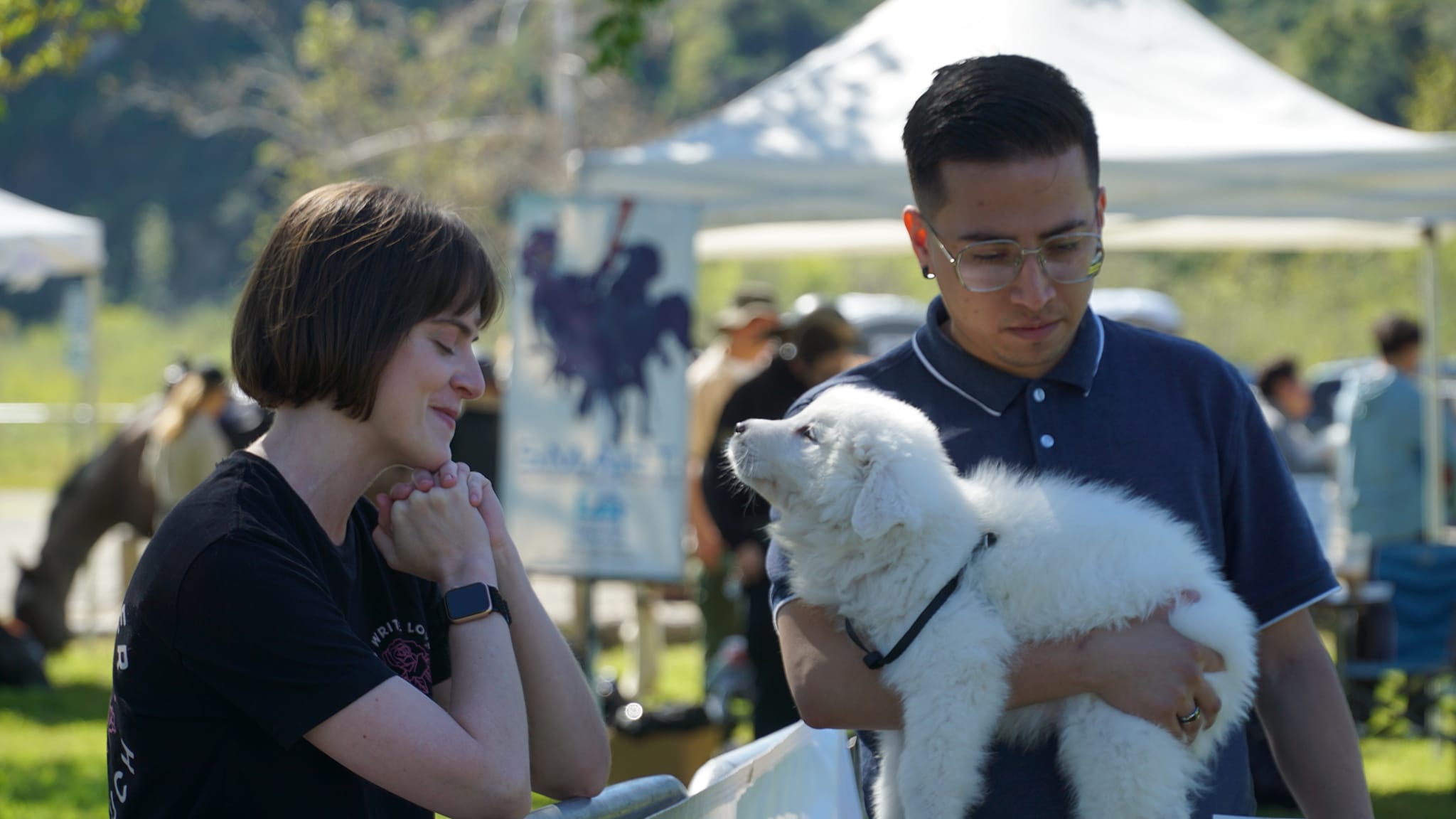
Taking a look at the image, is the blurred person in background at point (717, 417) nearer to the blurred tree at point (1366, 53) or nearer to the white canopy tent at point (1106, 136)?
the white canopy tent at point (1106, 136)

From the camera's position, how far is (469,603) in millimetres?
1934

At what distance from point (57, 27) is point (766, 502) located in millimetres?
3726

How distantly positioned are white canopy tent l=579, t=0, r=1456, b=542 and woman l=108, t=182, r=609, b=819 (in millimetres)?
4724

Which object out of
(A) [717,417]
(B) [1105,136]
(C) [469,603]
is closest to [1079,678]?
(C) [469,603]

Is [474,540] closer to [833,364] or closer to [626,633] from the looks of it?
[833,364]

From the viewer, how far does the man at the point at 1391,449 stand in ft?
29.6

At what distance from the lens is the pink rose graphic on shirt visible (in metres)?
2.00

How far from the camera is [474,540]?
6.61ft

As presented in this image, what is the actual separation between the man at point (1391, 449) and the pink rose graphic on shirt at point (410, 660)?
8.34 m

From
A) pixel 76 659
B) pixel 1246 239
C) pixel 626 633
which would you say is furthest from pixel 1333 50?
pixel 76 659

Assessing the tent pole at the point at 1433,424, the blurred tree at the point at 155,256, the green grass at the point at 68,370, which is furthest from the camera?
the blurred tree at the point at 155,256

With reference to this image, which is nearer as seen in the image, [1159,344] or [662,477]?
[1159,344]

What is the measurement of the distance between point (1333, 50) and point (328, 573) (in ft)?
144

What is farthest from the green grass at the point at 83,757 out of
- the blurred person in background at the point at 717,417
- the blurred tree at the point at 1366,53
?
the blurred tree at the point at 1366,53
